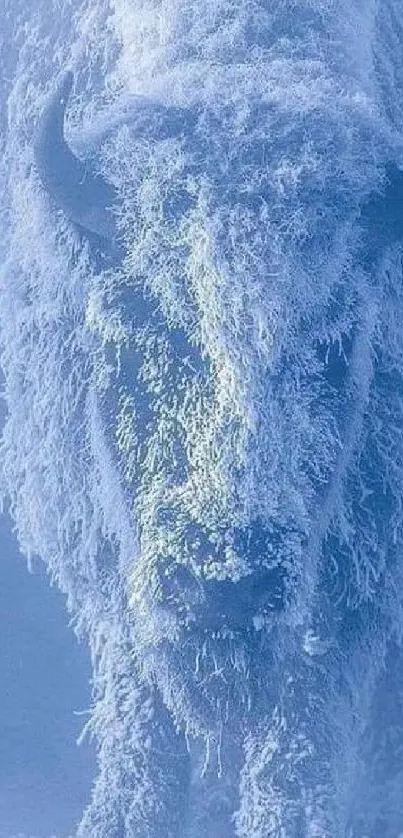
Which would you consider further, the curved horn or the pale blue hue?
the curved horn

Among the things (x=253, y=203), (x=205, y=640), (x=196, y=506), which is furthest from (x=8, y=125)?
(x=205, y=640)

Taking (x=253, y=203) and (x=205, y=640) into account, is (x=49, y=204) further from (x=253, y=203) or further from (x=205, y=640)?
(x=205, y=640)

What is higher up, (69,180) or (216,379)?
(69,180)

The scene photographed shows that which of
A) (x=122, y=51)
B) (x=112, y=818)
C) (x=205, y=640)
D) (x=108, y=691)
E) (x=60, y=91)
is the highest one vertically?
(x=122, y=51)

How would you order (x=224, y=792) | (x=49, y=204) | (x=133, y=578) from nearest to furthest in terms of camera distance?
(x=133, y=578), (x=49, y=204), (x=224, y=792)

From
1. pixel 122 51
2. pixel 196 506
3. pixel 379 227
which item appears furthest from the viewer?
pixel 122 51

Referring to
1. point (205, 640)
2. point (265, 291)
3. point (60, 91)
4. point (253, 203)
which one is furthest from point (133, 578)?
point (60, 91)

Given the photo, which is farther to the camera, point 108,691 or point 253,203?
point 108,691

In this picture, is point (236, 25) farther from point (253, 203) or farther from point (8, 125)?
point (8, 125)

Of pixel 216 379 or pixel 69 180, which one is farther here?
pixel 69 180

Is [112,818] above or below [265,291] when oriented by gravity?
below

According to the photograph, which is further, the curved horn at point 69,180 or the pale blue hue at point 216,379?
the curved horn at point 69,180
